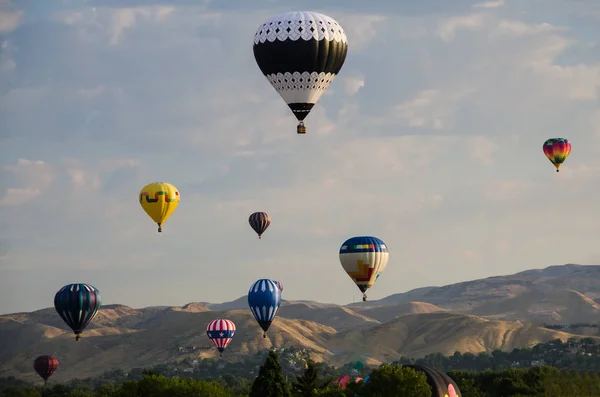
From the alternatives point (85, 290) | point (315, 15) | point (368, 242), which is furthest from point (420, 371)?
point (85, 290)

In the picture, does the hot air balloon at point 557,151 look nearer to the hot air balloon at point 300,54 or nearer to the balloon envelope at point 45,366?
the hot air balloon at point 300,54

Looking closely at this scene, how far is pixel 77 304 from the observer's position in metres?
113

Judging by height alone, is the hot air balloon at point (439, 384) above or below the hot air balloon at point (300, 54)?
below

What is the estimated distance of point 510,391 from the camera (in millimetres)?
127625

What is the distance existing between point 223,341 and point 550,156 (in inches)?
2129

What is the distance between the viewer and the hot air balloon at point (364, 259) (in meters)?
98.6


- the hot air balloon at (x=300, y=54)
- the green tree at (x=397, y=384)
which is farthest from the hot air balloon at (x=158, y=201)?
the green tree at (x=397, y=384)

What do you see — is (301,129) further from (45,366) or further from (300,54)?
(45,366)

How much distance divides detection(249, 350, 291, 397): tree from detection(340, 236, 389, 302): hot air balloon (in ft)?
62.7

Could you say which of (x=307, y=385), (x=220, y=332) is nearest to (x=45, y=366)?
(x=220, y=332)

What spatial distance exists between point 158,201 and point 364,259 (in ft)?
77.9

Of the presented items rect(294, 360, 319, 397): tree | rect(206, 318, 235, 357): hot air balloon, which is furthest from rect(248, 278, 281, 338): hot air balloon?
rect(206, 318, 235, 357): hot air balloon

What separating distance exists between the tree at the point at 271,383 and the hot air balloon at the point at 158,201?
113ft

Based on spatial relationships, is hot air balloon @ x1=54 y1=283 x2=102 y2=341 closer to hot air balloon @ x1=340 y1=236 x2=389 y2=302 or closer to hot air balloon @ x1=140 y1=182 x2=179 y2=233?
hot air balloon @ x1=140 y1=182 x2=179 y2=233
